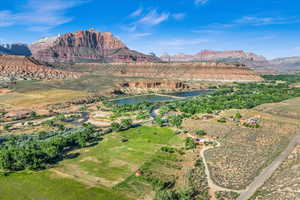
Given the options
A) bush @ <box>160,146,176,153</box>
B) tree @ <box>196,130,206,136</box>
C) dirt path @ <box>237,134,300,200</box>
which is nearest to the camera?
dirt path @ <box>237,134,300,200</box>

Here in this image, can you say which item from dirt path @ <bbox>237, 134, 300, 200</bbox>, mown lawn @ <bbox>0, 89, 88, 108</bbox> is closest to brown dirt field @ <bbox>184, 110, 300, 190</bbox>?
dirt path @ <bbox>237, 134, 300, 200</bbox>

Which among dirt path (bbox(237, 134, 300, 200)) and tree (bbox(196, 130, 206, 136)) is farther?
tree (bbox(196, 130, 206, 136))

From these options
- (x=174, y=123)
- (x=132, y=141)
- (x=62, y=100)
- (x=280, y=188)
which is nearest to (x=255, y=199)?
(x=280, y=188)

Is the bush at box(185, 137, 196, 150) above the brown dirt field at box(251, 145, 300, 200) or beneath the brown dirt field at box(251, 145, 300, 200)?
above

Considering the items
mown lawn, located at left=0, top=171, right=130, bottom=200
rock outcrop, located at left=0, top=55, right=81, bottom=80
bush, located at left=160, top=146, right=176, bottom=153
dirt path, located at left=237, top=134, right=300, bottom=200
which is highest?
rock outcrop, located at left=0, top=55, right=81, bottom=80

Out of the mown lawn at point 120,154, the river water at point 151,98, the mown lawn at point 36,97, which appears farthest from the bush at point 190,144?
the mown lawn at point 36,97

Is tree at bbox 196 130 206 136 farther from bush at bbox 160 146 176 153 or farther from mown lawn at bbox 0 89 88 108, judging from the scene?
mown lawn at bbox 0 89 88 108

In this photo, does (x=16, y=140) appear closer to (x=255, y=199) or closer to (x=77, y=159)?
(x=77, y=159)
